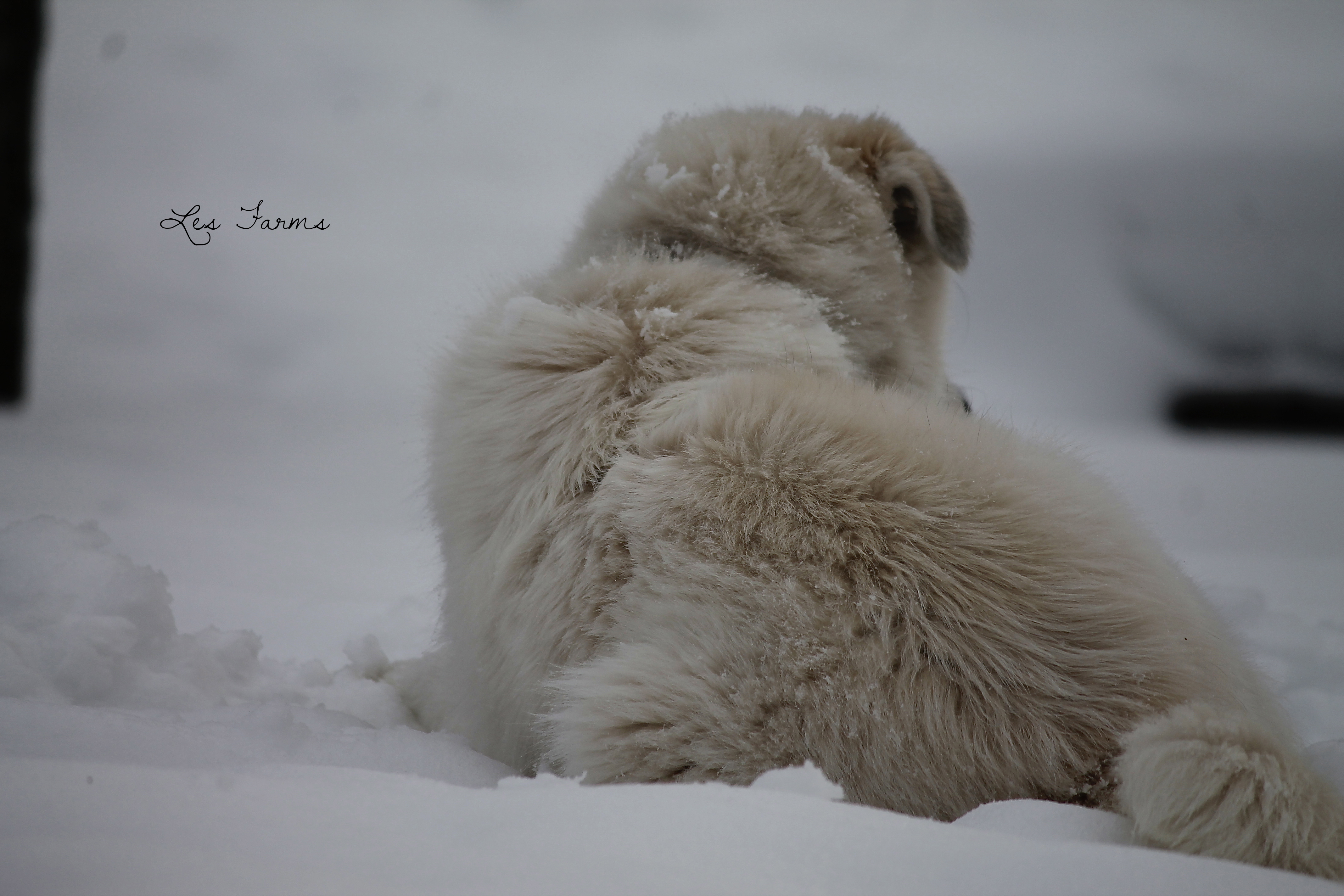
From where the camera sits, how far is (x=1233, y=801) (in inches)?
40.5

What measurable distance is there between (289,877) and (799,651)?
72 centimetres

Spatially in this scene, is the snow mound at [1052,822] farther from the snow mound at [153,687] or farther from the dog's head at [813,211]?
the dog's head at [813,211]

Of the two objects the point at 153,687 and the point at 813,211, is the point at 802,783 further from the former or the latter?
the point at 153,687

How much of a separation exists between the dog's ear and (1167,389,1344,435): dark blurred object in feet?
16.0

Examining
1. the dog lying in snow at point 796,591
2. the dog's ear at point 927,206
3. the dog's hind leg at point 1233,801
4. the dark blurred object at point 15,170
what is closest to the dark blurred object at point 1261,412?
the dog's ear at point 927,206

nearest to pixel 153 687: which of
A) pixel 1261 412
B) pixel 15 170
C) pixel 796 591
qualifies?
pixel 796 591

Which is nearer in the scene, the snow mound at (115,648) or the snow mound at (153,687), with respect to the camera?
the snow mound at (153,687)

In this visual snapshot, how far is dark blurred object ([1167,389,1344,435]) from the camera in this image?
5.83 metres

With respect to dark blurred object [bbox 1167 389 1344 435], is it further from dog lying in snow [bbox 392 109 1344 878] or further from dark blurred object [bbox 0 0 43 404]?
dark blurred object [bbox 0 0 43 404]

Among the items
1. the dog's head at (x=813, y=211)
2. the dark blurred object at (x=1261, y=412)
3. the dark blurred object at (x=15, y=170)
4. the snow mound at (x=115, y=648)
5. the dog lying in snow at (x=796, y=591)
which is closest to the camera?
the dog lying in snow at (x=796, y=591)

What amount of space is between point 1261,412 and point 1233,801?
6.18 m

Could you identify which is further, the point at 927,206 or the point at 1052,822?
the point at 927,206

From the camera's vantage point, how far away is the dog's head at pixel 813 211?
6.87 ft

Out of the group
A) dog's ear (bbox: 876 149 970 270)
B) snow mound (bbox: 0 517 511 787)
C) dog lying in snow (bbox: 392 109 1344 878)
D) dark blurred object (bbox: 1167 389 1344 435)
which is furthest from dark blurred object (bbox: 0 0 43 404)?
dark blurred object (bbox: 1167 389 1344 435)
